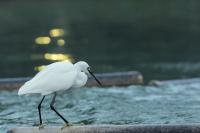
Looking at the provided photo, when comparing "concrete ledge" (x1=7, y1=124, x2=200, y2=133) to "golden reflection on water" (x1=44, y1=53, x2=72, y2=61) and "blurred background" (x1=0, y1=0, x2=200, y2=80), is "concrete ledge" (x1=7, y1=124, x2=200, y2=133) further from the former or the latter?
"golden reflection on water" (x1=44, y1=53, x2=72, y2=61)

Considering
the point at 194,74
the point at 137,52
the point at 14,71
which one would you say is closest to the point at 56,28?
the point at 137,52

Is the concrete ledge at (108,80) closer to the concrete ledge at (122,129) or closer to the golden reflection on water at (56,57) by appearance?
the concrete ledge at (122,129)

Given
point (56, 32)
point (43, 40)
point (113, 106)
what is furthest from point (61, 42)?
point (113, 106)

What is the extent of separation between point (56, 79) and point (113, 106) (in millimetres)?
5247

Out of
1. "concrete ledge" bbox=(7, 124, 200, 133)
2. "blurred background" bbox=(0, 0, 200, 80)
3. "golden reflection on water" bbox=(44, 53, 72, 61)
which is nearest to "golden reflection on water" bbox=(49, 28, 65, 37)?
"blurred background" bbox=(0, 0, 200, 80)

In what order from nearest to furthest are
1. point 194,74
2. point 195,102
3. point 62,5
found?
point 195,102, point 194,74, point 62,5

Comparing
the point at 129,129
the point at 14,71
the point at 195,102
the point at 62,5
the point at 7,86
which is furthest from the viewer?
the point at 62,5

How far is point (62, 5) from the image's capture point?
56000mm

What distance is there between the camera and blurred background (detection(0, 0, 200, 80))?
25.7 m

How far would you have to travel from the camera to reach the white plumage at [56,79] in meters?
12.1

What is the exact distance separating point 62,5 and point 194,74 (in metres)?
33.9

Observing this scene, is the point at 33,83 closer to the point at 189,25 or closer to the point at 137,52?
the point at 137,52

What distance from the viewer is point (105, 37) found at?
3538 centimetres

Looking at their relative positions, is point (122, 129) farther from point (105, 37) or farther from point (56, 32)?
point (56, 32)
